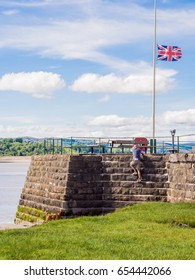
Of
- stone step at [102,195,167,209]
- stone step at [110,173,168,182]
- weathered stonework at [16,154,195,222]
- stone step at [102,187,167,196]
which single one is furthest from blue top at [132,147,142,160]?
stone step at [102,195,167,209]

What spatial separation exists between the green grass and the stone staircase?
13.2 feet

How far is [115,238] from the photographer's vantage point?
18078mm

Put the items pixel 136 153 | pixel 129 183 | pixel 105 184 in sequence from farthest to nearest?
pixel 105 184 → pixel 129 183 → pixel 136 153

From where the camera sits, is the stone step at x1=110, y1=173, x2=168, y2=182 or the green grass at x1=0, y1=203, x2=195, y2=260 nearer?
the green grass at x1=0, y1=203, x2=195, y2=260

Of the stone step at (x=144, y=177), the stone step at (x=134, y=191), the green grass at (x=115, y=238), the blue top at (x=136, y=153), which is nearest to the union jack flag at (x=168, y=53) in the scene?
the blue top at (x=136, y=153)

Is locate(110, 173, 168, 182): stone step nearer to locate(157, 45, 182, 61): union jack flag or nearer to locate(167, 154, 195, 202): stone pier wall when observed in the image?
locate(167, 154, 195, 202): stone pier wall

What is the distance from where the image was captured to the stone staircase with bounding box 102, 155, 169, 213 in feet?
98.8

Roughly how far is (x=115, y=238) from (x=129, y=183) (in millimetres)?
12369

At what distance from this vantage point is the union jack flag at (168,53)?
116 feet

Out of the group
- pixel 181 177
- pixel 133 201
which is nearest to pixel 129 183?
pixel 133 201

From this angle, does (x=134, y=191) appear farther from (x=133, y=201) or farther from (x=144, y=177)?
(x=144, y=177)
